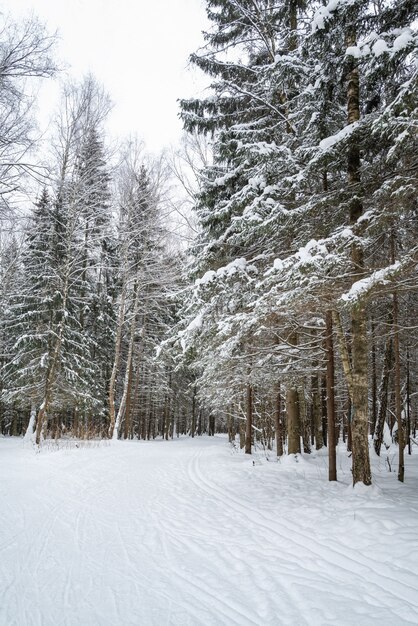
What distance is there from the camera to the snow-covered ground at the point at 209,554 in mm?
2852

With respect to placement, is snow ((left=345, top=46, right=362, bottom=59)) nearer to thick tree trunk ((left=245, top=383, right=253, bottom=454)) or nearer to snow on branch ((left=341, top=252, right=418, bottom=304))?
snow on branch ((left=341, top=252, right=418, bottom=304))

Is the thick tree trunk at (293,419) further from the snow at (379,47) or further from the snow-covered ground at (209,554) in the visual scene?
the snow at (379,47)

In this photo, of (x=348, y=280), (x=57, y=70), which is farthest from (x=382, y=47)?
(x=57, y=70)

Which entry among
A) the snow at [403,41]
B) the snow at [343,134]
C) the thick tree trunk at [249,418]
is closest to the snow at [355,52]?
the snow at [403,41]

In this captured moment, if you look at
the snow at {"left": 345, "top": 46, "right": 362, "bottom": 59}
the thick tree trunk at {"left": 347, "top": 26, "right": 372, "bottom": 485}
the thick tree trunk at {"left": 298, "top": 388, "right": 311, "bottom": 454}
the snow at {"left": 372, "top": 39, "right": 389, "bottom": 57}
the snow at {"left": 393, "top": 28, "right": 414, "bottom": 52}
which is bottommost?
the thick tree trunk at {"left": 298, "top": 388, "right": 311, "bottom": 454}

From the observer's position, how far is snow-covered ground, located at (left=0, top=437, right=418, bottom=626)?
9.36 ft

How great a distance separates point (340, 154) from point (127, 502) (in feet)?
25.3

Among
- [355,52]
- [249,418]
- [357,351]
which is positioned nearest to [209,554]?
[357,351]

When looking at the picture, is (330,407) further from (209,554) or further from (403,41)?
(403,41)

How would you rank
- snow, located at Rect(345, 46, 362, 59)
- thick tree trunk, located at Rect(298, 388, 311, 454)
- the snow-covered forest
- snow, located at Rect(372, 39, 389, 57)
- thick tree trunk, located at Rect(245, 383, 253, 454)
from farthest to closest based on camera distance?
thick tree trunk, located at Rect(298, 388, 311, 454) → thick tree trunk, located at Rect(245, 383, 253, 454) → the snow-covered forest → snow, located at Rect(345, 46, 362, 59) → snow, located at Rect(372, 39, 389, 57)

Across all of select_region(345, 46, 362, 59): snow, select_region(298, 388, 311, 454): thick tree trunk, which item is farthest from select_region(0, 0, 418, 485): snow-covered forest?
select_region(298, 388, 311, 454): thick tree trunk

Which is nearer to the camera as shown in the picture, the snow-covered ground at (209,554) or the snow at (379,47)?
the snow-covered ground at (209,554)

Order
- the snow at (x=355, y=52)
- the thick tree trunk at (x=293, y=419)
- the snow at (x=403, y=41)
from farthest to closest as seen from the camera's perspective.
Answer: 1. the thick tree trunk at (x=293, y=419)
2. the snow at (x=355, y=52)
3. the snow at (x=403, y=41)

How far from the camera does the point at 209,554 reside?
3.98 metres
